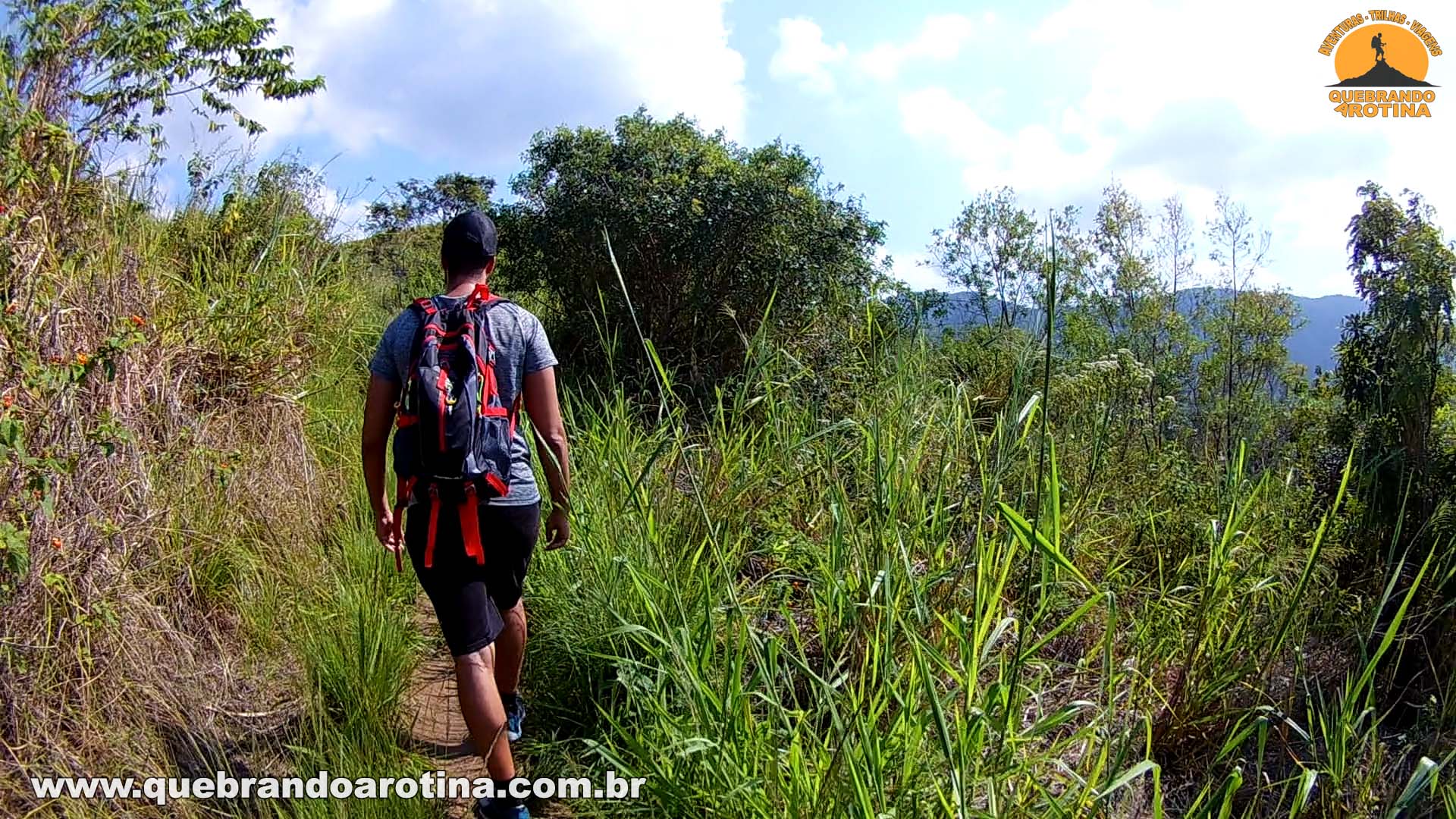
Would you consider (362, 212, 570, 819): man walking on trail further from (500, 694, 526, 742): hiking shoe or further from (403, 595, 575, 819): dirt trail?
(500, 694, 526, 742): hiking shoe

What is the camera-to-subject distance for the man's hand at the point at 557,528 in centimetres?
272

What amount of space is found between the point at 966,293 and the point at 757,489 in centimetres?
534

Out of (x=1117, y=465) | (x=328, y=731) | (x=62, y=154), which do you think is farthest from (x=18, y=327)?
(x=1117, y=465)

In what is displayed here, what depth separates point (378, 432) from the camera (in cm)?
254

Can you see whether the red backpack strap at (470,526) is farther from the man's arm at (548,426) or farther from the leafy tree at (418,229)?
the leafy tree at (418,229)

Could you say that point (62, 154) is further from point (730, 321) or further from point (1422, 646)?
point (1422, 646)

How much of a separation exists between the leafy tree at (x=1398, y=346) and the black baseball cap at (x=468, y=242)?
3.56 metres

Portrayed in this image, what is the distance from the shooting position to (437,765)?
283 cm

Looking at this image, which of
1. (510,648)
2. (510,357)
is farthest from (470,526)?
(510,648)

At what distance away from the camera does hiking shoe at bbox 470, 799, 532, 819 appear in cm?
238

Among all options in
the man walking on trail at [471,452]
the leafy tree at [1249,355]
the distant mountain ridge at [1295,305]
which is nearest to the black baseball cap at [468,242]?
the man walking on trail at [471,452]

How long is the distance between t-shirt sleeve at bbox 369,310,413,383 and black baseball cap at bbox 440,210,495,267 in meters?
0.21

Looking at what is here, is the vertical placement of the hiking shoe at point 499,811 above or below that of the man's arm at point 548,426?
below

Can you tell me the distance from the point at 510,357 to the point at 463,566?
0.58 metres
